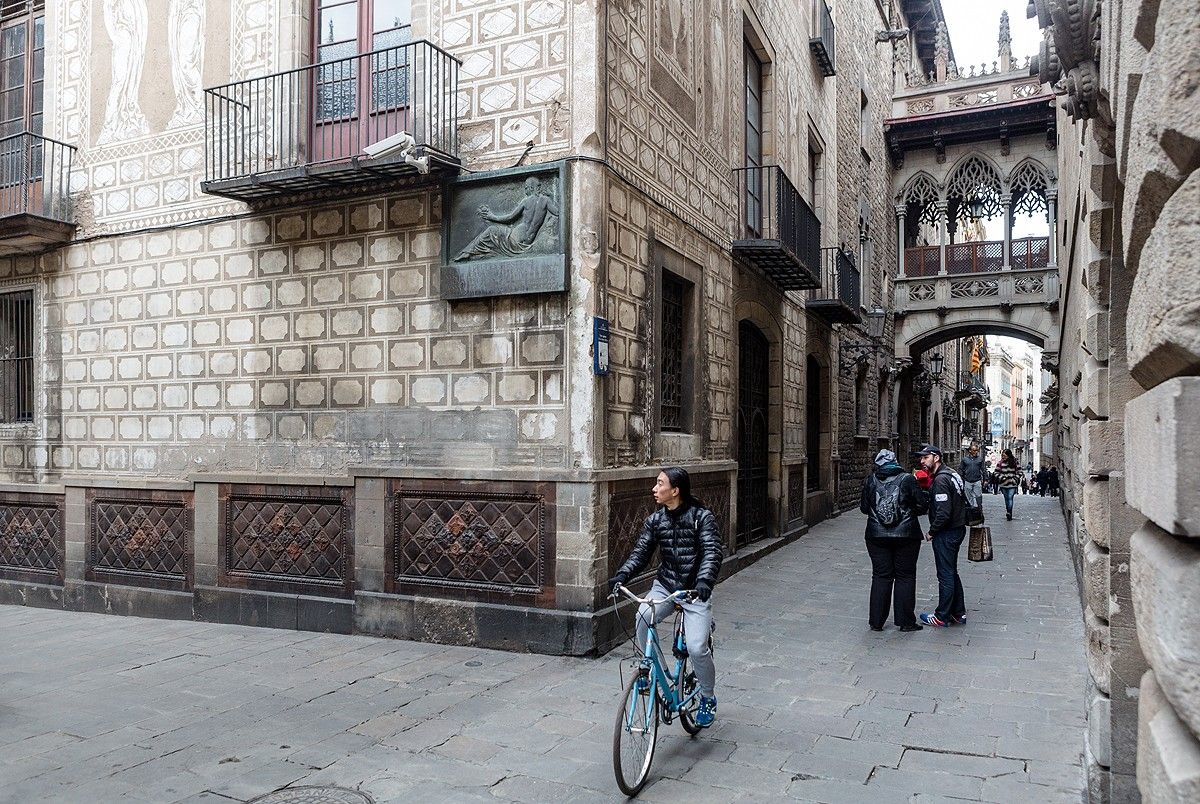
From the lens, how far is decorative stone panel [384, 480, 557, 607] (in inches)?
313

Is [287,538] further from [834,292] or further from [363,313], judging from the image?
[834,292]

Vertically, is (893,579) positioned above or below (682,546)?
below

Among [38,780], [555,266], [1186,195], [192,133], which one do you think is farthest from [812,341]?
[1186,195]

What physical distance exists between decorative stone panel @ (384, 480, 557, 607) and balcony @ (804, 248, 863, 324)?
1032 centimetres

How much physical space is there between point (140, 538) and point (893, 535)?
810cm

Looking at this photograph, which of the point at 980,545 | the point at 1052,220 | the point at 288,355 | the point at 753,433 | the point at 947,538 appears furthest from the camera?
the point at 1052,220

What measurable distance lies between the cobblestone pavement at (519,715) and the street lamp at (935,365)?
→ 968 inches

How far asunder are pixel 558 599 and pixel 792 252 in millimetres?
7398

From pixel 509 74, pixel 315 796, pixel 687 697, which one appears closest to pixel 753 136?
pixel 509 74

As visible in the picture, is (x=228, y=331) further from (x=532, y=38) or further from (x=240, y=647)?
(x=532, y=38)

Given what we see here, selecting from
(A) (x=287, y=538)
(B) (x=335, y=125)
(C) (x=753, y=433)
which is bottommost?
(A) (x=287, y=538)

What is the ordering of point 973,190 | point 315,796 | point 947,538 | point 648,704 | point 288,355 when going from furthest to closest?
point 973,190 < point 288,355 < point 947,538 < point 648,704 < point 315,796

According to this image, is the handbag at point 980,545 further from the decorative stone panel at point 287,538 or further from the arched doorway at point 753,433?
the decorative stone panel at point 287,538

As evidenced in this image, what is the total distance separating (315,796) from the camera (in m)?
4.70
